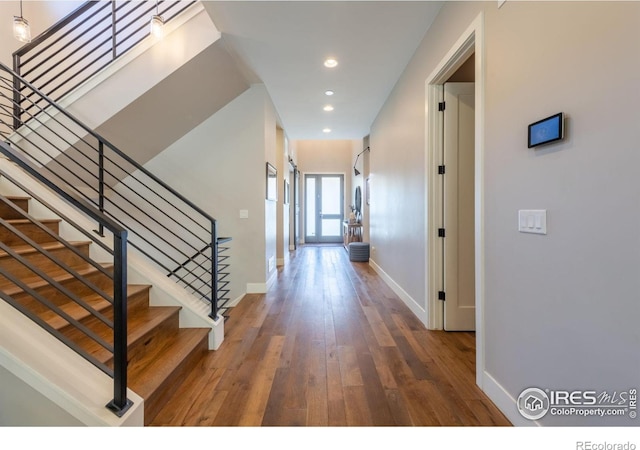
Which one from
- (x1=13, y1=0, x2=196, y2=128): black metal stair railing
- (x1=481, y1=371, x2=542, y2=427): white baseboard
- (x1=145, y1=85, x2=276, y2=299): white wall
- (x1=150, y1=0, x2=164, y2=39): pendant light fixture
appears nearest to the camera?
(x1=481, y1=371, x2=542, y2=427): white baseboard

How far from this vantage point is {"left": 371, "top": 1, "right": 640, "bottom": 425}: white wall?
0.98m

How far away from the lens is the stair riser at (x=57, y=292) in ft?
5.26

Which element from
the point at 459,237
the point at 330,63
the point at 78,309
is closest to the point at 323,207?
the point at 330,63

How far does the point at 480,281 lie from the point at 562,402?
27.6 inches

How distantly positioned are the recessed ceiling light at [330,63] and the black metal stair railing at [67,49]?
150 centimetres

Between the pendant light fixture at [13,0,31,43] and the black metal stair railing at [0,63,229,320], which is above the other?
the pendant light fixture at [13,0,31,43]

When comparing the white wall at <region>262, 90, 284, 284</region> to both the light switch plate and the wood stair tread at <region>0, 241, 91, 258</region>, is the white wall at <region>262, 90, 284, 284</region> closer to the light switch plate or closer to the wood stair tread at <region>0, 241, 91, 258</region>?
the wood stair tread at <region>0, 241, 91, 258</region>

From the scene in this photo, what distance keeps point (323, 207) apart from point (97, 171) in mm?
7022

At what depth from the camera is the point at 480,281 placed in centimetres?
180

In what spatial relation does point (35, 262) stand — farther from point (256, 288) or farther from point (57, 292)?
point (256, 288)

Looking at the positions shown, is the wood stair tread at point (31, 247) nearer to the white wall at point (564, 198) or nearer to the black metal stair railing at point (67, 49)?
the black metal stair railing at point (67, 49)

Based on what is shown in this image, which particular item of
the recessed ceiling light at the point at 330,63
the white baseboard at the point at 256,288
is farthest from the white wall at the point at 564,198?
the white baseboard at the point at 256,288

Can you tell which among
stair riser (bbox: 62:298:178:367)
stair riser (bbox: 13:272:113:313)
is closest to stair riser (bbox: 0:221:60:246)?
stair riser (bbox: 13:272:113:313)

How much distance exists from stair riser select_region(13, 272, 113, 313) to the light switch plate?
2598 millimetres
